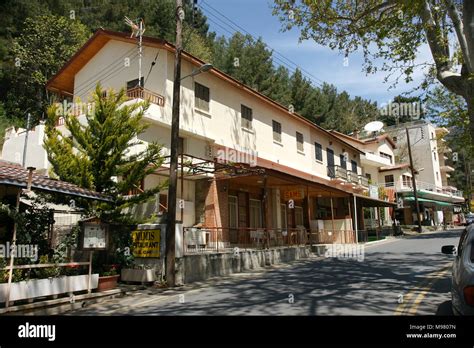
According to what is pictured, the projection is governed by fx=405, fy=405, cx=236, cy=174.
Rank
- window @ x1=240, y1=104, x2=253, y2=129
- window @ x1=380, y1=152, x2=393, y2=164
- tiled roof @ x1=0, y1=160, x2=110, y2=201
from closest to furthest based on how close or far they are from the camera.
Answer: tiled roof @ x1=0, y1=160, x2=110, y2=201, window @ x1=240, y1=104, x2=253, y2=129, window @ x1=380, y1=152, x2=393, y2=164

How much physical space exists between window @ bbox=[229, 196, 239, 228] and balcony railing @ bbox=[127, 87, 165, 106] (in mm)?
6706

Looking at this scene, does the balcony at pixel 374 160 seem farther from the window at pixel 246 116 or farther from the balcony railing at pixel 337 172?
the window at pixel 246 116

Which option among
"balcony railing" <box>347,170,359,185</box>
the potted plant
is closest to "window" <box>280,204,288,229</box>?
"balcony railing" <box>347,170,359,185</box>

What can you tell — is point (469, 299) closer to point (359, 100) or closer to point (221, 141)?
point (221, 141)

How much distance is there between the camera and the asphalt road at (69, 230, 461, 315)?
26.2 ft

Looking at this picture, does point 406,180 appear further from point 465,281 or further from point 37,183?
point 465,281

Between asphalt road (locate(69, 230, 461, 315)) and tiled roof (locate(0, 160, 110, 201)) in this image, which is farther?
tiled roof (locate(0, 160, 110, 201))

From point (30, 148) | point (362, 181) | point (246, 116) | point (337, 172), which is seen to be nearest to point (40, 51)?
point (30, 148)

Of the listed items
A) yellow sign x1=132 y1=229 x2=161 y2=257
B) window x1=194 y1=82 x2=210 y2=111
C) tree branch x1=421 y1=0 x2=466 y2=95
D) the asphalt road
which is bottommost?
the asphalt road

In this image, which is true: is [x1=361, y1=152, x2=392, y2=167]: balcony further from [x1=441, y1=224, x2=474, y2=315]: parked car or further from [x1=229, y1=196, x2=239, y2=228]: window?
[x1=441, y1=224, x2=474, y2=315]: parked car

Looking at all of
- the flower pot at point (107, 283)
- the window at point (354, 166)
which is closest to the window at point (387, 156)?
the window at point (354, 166)

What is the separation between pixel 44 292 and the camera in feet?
31.1
